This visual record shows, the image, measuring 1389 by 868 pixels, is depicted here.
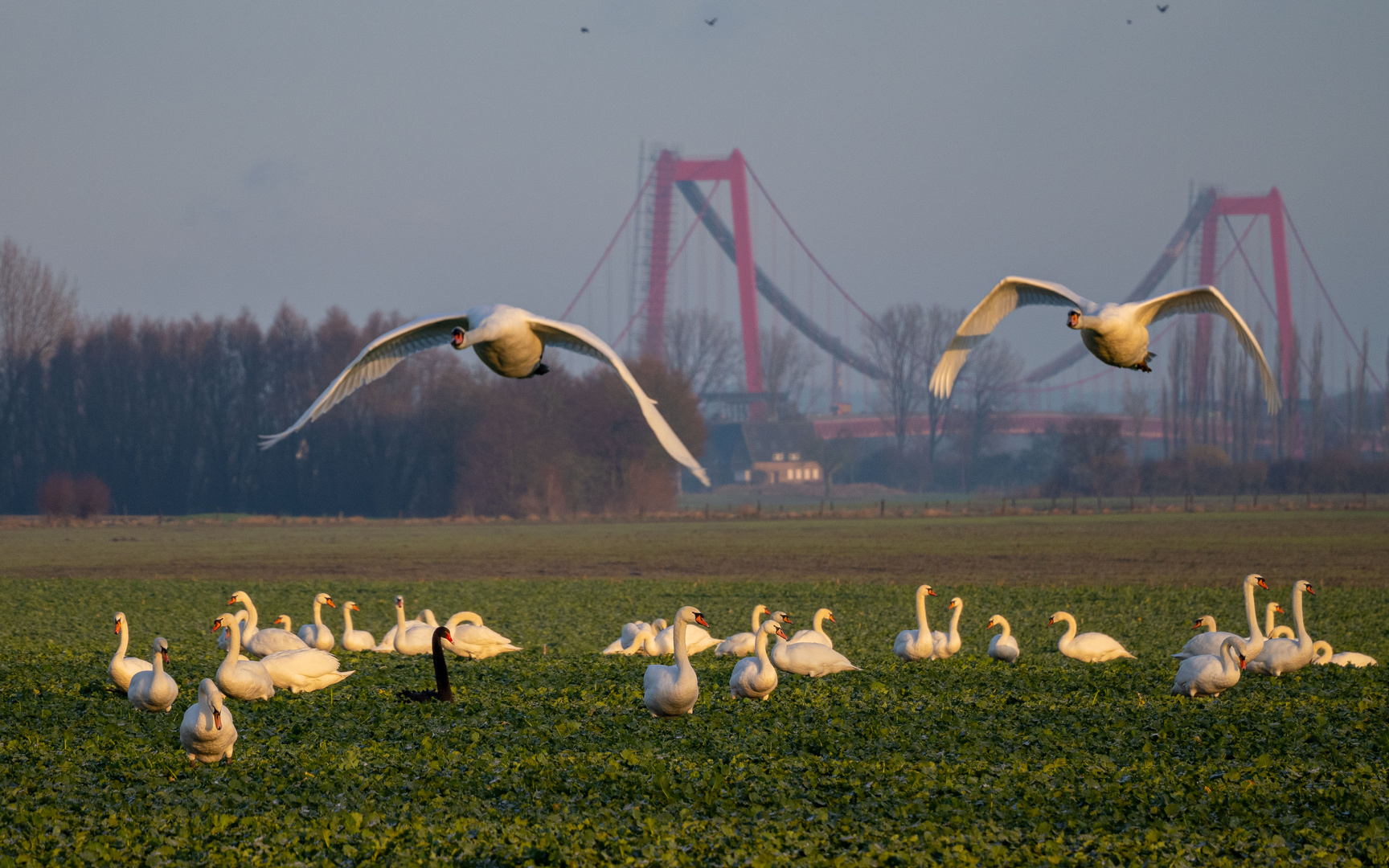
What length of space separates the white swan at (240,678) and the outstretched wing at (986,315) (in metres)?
6.36

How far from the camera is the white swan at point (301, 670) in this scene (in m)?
12.2

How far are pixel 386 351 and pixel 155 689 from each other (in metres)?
3.48

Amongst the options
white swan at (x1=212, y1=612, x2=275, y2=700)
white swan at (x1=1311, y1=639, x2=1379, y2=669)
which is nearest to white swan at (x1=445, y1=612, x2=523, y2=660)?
white swan at (x1=212, y1=612, x2=275, y2=700)

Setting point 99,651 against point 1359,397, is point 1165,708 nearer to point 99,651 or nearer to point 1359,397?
point 99,651

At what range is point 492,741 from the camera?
404 inches

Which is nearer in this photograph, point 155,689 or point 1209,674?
point 155,689

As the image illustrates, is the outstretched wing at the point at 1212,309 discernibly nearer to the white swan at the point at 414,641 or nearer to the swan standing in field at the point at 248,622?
the white swan at the point at 414,641

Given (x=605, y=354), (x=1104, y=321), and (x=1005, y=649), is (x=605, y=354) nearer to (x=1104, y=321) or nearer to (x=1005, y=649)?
(x=1104, y=321)

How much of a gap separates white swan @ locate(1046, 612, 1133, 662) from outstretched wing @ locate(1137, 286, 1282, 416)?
4972 millimetres

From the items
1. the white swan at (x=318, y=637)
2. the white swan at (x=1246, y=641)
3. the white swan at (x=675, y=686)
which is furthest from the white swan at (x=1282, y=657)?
the white swan at (x=318, y=637)

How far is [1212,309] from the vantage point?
1098 cm

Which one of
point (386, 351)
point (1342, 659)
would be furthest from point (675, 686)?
point (1342, 659)

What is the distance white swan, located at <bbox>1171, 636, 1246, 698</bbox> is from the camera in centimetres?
1191

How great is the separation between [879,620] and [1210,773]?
12.1 metres
